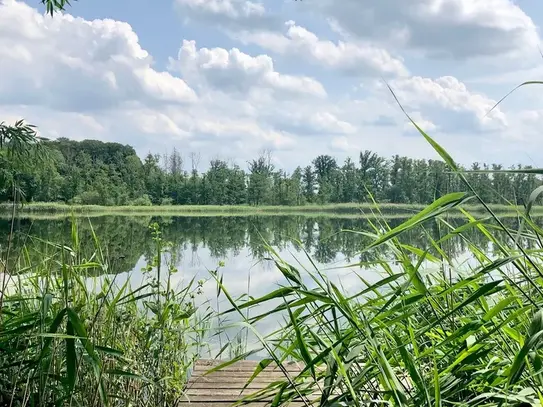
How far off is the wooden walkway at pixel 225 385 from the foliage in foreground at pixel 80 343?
110 millimetres

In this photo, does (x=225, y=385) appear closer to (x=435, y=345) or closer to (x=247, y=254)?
(x=435, y=345)

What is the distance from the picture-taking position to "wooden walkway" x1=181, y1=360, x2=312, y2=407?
2213 millimetres

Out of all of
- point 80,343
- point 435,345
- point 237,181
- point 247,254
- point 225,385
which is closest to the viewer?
point 435,345

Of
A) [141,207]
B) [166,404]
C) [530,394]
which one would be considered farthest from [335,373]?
[141,207]

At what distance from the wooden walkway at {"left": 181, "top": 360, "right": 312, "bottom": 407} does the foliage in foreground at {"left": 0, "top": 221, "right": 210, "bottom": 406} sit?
0.11 metres

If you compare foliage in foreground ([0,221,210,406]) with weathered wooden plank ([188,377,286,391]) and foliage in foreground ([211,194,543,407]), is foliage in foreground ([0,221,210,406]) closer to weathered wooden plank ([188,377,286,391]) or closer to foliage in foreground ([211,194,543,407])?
weathered wooden plank ([188,377,286,391])

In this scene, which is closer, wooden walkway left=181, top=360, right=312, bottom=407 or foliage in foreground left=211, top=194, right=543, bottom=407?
foliage in foreground left=211, top=194, right=543, bottom=407

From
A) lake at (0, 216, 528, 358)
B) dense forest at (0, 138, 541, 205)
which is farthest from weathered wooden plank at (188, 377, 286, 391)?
dense forest at (0, 138, 541, 205)

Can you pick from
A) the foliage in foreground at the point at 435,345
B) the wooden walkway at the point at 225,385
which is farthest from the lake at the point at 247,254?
the wooden walkway at the point at 225,385

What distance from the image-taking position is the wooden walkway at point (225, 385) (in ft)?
7.26

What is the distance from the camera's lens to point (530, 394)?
3.72 ft

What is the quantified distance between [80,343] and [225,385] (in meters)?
0.93

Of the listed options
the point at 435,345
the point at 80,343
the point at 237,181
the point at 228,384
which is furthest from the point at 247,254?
the point at 237,181

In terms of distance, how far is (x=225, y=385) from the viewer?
2445 mm
